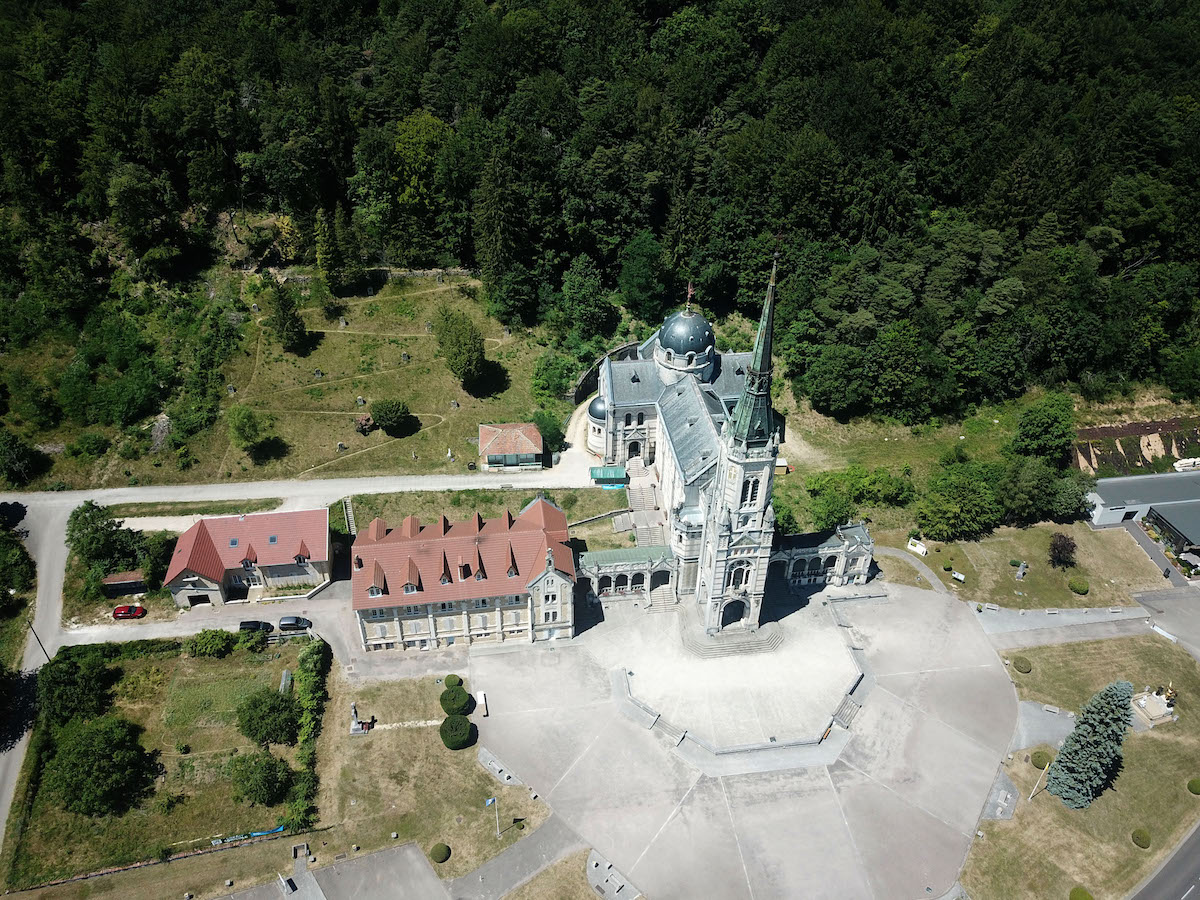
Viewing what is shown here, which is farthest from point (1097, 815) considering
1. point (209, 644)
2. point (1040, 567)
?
point (209, 644)

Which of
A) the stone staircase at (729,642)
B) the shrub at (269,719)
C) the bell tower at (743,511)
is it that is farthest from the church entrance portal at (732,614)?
the shrub at (269,719)

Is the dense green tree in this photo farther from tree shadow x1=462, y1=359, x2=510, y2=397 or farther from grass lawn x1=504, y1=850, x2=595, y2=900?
tree shadow x1=462, y1=359, x2=510, y2=397

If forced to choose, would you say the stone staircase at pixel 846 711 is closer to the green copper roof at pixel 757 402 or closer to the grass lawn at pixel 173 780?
the green copper roof at pixel 757 402

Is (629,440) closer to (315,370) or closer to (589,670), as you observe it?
(589,670)

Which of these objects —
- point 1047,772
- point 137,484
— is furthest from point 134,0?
point 1047,772

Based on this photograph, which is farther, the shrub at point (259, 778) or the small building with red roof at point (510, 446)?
the small building with red roof at point (510, 446)
